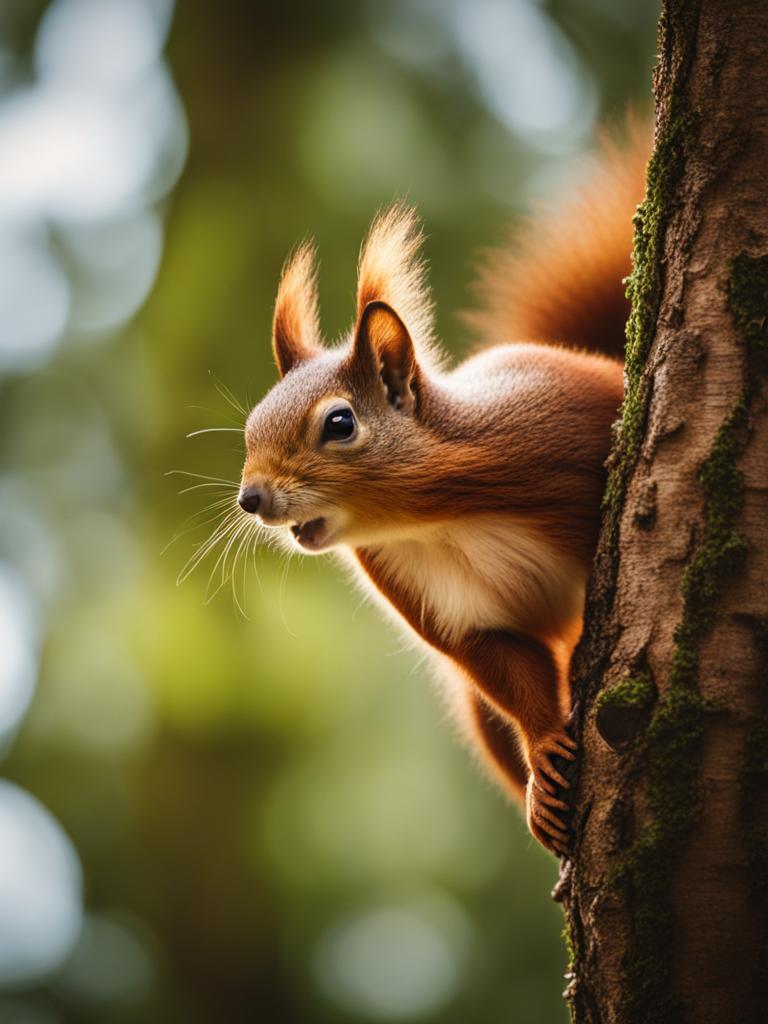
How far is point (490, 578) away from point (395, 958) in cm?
267

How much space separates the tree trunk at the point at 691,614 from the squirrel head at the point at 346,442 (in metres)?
0.61

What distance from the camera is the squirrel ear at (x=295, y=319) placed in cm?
232

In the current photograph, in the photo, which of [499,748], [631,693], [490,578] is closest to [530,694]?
[490,578]

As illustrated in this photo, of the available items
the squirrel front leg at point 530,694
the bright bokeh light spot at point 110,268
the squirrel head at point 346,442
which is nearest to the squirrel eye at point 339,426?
the squirrel head at point 346,442

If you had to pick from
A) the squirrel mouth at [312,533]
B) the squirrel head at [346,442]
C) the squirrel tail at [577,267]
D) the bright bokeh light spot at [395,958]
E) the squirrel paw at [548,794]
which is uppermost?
the squirrel tail at [577,267]

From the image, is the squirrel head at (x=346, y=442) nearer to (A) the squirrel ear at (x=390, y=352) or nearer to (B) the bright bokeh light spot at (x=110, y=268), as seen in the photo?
(A) the squirrel ear at (x=390, y=352)

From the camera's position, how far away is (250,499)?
195 centimetres

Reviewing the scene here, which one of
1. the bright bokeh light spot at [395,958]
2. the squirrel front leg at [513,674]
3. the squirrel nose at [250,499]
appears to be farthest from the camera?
the bright bokeh light spot at [395,958]

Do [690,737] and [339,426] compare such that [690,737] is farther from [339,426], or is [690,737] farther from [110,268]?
[110,268]

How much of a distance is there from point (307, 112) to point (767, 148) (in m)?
2.96

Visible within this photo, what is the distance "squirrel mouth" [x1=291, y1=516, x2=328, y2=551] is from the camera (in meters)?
2.04

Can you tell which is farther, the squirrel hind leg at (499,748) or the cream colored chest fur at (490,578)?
the squirrel hind leg at (499,748)

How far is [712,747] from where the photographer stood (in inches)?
53.1

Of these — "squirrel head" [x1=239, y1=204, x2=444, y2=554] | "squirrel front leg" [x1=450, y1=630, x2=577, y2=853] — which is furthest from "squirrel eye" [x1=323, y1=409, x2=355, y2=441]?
"squirrel front leg" [x1=450, y1=630, x2=577, y2=853]
